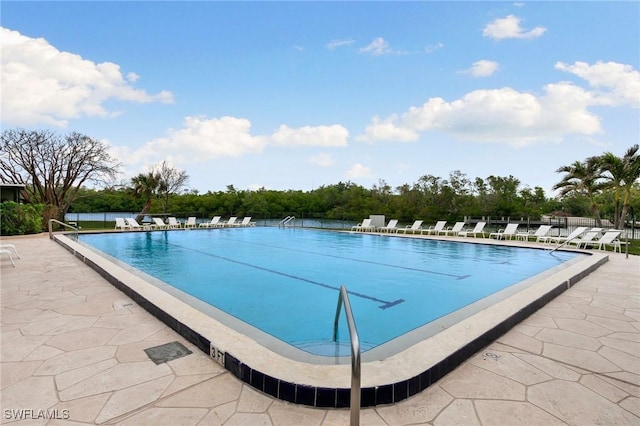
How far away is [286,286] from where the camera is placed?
20.2ft

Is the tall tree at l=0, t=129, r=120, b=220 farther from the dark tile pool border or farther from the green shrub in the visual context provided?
the dark tile pool border

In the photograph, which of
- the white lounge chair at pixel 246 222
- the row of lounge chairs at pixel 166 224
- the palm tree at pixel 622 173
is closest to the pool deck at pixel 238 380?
the palm tree at pixel 622 173

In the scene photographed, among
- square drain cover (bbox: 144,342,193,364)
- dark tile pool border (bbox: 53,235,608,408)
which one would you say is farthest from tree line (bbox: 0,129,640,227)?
square drain cover (bbox: 144,342,193,364)

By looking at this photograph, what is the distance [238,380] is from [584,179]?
614 inches

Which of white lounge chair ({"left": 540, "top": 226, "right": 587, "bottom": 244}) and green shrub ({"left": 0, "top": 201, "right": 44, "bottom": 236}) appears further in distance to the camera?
green shrub ({"left": 0, "top": 201, "right": 44, "bottom": 236})

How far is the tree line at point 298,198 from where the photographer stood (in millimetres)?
13477

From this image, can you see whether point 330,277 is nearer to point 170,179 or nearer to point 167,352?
point 167,352

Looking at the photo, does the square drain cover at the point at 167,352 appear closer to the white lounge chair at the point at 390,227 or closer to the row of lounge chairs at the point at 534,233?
the row of lounge chairs at the point at 534,233

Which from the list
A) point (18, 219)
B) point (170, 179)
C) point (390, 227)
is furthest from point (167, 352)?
point (170, 179)

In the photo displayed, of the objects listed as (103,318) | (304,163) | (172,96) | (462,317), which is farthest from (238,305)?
(304,163)

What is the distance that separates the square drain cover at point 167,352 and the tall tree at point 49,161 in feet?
68.8

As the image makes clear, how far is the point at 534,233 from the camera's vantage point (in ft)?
43.6

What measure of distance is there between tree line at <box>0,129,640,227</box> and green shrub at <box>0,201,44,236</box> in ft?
6.37

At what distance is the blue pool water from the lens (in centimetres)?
432
